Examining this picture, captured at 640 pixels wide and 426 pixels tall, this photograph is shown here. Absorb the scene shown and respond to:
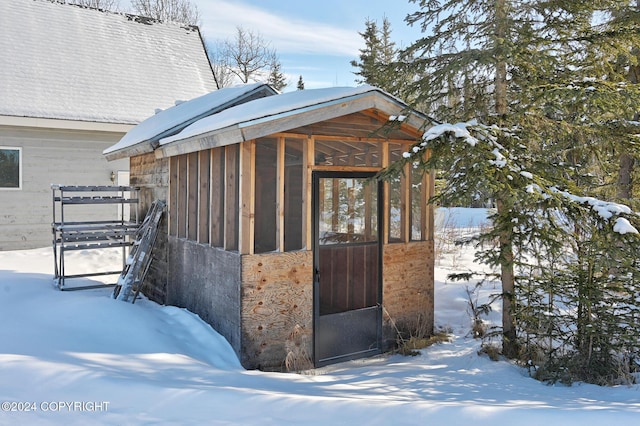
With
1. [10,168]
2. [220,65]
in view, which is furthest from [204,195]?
[220,65]

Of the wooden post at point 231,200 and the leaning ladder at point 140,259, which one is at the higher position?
the wooden post at point 231,200

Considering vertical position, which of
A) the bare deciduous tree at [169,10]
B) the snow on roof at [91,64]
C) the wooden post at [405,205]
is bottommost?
the wooden post at [405,205]

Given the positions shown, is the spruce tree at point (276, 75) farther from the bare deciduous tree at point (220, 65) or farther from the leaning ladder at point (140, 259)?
the leaning ladder at point (140, 259)

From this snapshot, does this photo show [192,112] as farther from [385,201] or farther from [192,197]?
[385,201]

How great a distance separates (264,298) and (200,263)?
1.44m

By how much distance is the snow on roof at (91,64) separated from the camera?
1262 cm

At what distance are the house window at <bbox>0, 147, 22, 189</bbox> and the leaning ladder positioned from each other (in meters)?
6.33

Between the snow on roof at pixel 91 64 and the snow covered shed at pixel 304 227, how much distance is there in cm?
739

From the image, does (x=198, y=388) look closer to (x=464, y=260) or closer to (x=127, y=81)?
(x=464, y=260)

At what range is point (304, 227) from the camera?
18.4 feet

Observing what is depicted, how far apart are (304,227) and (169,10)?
32.4 m

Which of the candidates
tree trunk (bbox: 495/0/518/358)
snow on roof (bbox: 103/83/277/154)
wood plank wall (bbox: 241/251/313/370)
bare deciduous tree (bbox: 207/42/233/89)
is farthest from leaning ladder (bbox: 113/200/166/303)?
bare deciduous tree (bbox: 207/42/233/89)

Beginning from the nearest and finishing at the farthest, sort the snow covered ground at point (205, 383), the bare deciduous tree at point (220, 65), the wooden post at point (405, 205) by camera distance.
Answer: the snow covered ground at point (205, 383)
the wooden post at point (405, 205)
the bare deciduous tree at point (220, 65)

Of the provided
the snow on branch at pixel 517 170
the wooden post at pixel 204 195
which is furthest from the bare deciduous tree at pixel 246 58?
the snow on branch at pixel 517 170
